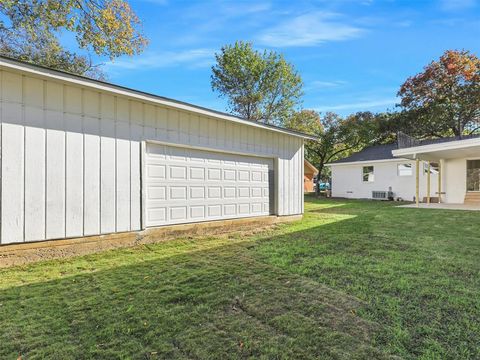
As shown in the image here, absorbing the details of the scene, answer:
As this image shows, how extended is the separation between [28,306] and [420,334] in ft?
11.5

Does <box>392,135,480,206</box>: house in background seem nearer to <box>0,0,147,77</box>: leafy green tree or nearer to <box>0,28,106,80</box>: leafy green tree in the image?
<box>0,0,147,77</box>: leafy green tree

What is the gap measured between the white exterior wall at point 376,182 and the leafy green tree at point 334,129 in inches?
84.9

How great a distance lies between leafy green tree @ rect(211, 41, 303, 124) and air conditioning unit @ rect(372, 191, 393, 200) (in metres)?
9.16

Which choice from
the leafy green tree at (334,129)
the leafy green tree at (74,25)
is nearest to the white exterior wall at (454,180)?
the leafy green tree at (334,129)

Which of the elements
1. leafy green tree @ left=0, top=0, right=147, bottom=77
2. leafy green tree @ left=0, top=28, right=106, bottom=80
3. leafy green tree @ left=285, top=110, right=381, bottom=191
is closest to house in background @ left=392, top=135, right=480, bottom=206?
leafy green tree @ left=285, top=110, right=381, bottom=191

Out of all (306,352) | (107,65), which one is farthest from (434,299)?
(107,65)

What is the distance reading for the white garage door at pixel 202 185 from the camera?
18.6 ft

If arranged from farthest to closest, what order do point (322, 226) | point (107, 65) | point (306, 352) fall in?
point (107, 65)
point (322, 226)
point (306, 352)

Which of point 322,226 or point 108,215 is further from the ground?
point 108,215

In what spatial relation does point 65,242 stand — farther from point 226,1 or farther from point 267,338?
point 226,1

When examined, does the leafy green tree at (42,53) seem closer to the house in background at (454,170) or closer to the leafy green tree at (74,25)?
the leafy green tree at (74,25)

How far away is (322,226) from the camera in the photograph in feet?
24.6

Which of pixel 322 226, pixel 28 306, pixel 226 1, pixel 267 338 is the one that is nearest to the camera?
pixel 267 338

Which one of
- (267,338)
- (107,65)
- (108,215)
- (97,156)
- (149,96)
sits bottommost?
(267,338)
